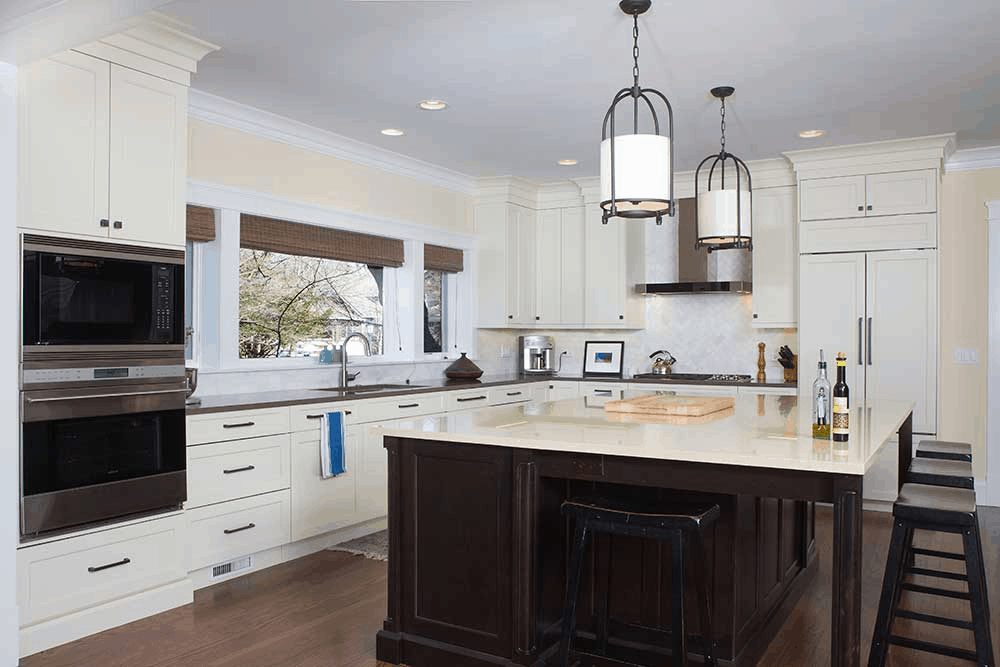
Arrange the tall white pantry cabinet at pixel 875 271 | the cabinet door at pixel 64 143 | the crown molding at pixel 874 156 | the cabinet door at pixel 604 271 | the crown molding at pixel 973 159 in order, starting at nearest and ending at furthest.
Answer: the cabinet door at pixel 64 143
the crown molding at pixel 874 156
the tall white pantry cabinet at pixel 875 271
the crown molding at pixel 973 159
the cabinet door at pixel 604 271

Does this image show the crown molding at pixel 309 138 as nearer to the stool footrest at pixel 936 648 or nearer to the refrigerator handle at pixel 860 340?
the refrigerator handle at pixel 860 340

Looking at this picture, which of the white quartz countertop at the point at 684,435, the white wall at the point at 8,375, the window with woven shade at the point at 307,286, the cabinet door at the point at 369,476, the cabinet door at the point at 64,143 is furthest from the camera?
the window with woven shade at the point at 307,286

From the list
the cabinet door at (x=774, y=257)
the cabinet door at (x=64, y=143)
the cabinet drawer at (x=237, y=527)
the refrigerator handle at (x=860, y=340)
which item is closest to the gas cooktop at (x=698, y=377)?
the cabinet door at (x=774, y=257)

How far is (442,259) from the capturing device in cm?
638

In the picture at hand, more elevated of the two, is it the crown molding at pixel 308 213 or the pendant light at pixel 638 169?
the crown molding at pixel 308 213

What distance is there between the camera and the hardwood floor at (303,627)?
118 inches

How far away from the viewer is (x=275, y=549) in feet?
13.9

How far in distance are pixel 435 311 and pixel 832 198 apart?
3.15 metres

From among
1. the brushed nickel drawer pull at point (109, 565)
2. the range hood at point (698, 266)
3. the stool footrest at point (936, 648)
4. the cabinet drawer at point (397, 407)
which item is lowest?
the stool footrest at point (936, 648)

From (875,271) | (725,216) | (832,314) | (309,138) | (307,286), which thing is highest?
(309,138)

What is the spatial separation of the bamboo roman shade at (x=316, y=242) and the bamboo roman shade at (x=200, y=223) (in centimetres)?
24

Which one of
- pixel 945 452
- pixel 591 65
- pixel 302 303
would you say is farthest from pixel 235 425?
pixel 945 452

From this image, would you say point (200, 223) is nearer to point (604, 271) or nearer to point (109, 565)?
point (109, 565)

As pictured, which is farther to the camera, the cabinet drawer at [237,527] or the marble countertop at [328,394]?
the marble countertop at [328,394]
